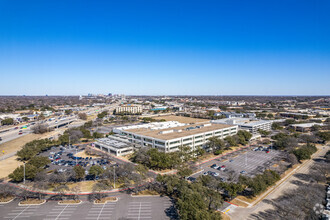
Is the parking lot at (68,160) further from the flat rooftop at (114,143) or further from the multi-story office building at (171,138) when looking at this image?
the multi-story office building at (171,138)

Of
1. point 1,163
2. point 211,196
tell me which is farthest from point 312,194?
point 1,163

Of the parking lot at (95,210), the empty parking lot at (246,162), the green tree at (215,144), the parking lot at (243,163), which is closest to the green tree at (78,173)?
the parking lot at (95,210)

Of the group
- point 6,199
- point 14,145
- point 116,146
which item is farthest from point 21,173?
point 14,145

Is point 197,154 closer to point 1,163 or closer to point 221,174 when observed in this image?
point 221,174

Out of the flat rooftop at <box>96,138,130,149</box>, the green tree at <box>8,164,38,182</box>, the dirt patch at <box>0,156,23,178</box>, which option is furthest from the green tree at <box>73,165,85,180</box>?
the flat rooftop at <box>96,138,130,149</box>

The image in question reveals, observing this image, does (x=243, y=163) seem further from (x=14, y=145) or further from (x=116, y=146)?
(x=14, y=145)
